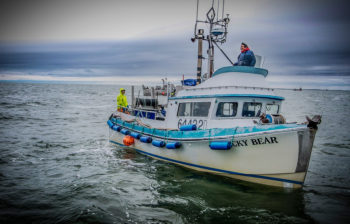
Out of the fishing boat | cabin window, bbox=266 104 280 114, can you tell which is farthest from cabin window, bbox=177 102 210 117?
cabin window, bbox=266 104 280 114

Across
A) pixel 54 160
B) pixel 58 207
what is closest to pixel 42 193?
pixel 58 207

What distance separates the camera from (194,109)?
862 cm

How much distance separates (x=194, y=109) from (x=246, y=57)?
2784 mm

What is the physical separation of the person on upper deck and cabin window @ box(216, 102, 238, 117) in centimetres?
186

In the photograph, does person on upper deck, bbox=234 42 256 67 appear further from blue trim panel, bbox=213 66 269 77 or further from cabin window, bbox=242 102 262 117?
cabin window, bbox=242 102 262 117

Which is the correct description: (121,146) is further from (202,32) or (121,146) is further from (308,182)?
(308,182)

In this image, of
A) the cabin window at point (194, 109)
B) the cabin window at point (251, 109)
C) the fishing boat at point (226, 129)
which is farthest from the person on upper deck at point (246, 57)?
the cabin window at point (194, 109)

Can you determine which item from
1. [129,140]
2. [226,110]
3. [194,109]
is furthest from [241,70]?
[129,140]

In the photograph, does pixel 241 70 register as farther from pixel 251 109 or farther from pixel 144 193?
pixel 144 193

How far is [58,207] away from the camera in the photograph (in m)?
6.20

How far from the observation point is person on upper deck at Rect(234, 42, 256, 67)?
8536 millimetres

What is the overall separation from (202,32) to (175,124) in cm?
457

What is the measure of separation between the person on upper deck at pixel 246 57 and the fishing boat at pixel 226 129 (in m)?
0.30

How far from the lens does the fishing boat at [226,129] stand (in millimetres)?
6254
